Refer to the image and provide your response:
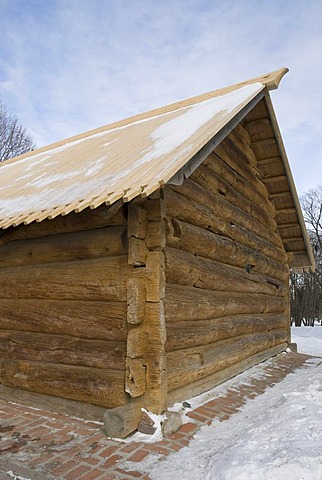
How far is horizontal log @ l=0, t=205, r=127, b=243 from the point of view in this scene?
13.5ft

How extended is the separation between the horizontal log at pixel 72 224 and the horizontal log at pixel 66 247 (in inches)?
2.2

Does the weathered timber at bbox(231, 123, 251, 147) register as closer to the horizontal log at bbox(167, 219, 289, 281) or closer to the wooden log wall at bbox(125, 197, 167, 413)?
the horizontal log at bbox(167, 219, 289, 281)

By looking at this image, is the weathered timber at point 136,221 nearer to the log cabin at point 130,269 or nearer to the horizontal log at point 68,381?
the log cabin at point 130,269

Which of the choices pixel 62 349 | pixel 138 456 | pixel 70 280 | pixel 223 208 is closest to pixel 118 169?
pixel 70 280

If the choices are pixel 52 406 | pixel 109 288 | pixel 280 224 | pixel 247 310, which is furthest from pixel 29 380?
pixel 280 224

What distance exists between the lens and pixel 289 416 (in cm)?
401

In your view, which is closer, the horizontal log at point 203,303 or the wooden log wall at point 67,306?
the wooden log wall at point 67,306

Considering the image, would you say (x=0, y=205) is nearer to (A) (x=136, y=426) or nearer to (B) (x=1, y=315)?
(B) (x=1, y=315)

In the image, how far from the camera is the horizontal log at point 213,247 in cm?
445

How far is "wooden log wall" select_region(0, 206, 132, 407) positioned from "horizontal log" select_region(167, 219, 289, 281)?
682mm

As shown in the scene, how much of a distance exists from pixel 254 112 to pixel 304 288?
2697 centimetres

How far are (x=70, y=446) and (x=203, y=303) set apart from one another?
232 centimetres

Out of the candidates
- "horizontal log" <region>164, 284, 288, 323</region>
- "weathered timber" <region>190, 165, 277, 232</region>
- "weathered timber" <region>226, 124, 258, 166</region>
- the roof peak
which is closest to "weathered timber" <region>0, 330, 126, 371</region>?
"horizontal log" <region>164, 284, 288, 323</region>

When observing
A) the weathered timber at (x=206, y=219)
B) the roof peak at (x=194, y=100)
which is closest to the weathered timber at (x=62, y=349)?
the weathered timber at (x=206, y=219)
